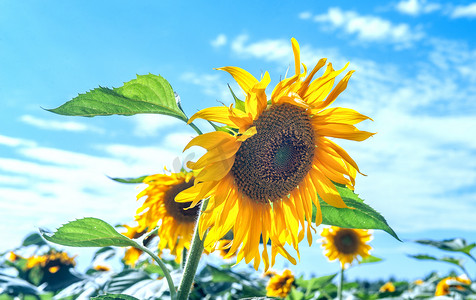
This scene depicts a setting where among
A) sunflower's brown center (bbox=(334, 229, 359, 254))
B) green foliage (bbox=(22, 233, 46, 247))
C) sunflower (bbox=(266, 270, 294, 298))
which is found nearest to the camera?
green foliage (bbox=(22, 233, 46, 247))

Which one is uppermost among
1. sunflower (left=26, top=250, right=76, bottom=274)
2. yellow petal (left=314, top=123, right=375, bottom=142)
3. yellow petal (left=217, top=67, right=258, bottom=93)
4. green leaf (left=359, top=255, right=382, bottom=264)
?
green leaf (left=359, top=255, right=382, bottom=264)

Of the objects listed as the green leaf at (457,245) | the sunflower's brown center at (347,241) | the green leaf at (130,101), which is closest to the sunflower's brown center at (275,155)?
the green leaf at (130,101)

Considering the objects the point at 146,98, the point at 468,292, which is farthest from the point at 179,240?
the point at 468,292

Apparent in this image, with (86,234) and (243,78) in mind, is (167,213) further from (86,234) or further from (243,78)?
(243,78)

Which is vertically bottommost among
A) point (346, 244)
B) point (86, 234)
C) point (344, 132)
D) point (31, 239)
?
point (86, 234)

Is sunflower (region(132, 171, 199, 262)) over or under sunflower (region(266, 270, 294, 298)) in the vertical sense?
over

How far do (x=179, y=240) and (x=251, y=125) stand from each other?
6.32 feet

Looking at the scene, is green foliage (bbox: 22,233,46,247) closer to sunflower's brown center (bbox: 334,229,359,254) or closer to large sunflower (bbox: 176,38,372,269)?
sunflower's brown center (bbox: 334,229,359,254)

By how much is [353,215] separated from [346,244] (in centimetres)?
287

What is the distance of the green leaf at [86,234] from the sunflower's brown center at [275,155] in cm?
50

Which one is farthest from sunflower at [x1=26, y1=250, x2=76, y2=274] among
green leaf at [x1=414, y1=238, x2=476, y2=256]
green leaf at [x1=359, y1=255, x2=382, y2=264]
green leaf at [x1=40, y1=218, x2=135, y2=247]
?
green leaf at [x1=414, y1=238, x2=476, y2=256]

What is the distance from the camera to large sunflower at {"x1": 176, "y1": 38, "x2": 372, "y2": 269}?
1595 mm

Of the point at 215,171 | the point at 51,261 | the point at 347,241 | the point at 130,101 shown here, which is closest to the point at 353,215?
the point at 215,171

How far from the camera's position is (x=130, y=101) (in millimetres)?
1654
